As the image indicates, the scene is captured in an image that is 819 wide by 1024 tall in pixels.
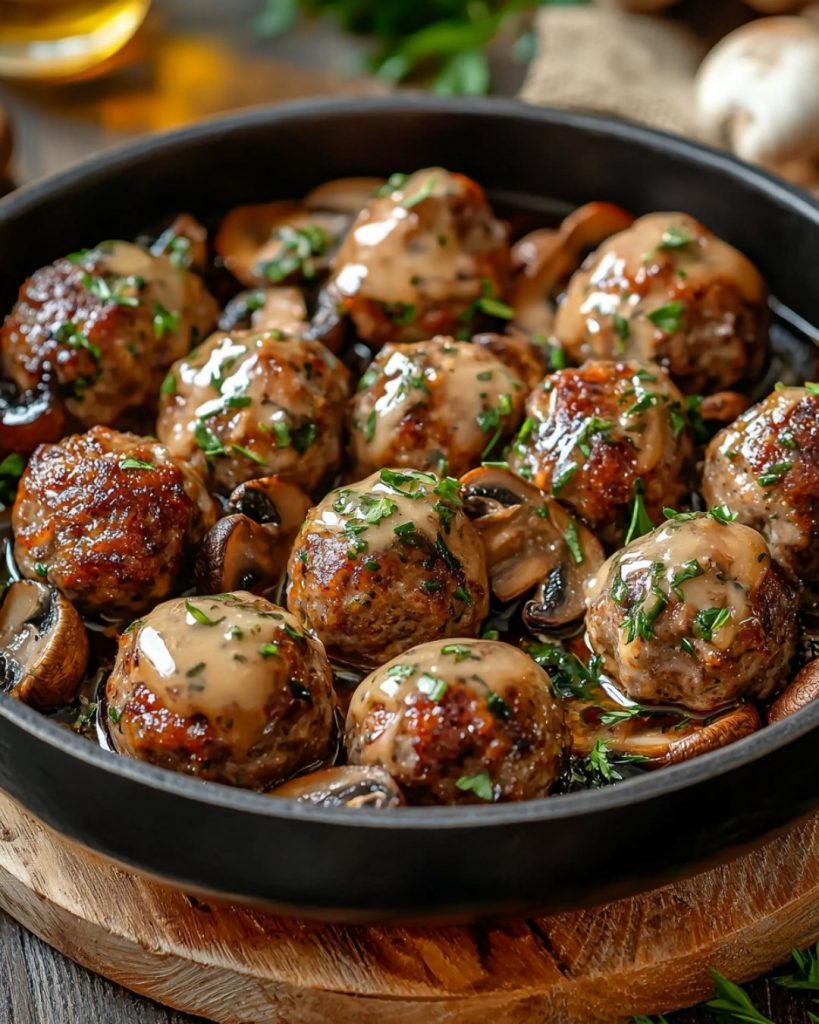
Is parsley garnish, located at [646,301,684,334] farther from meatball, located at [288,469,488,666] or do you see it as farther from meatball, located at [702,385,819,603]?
meatball, located at [288,469,488,666]

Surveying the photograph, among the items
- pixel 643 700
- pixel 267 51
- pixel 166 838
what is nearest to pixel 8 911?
pixel 166 838

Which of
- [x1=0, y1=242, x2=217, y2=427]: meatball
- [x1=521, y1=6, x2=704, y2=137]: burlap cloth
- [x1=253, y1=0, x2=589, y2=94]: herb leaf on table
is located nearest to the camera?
[x1=0, y1=242, x2=217, y2=427]: meatball

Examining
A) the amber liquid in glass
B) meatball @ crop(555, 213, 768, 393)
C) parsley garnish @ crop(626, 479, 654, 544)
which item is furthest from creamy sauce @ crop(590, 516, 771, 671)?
the amber liquid in glass

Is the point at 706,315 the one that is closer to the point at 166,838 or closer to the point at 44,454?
the point at 44,454

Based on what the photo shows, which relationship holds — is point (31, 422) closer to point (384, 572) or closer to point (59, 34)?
point (384, 572)

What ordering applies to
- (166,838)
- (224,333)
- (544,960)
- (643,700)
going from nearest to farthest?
(166,838) < (544,960) < (643,700) < (224,333)

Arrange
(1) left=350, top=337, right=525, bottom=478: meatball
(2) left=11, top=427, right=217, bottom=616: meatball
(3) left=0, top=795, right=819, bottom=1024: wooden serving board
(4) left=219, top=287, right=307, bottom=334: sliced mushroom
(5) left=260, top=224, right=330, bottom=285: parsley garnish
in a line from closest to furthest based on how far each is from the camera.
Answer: (3) left=0, top=795, right=819, bottom=1024: wooden serving board, (2) left=11, top=427, right=217, bottom=616: meatball, (1) left=350, top=337, right=525, bottom=478: meatball, (4) left=219, top=287, right=307, bottom=334: sliced mushroom, (5) left=260, top=224, right=330, bottom=285: parsley garnish
